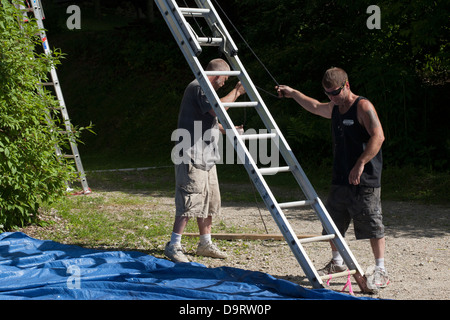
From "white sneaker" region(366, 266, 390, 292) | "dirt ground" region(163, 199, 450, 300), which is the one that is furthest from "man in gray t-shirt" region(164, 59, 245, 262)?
"white sneaker" region(366, 266, 390, 292)

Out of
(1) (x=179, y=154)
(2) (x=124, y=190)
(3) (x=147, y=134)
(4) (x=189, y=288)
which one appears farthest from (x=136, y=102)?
(4) (x=189, y=288)

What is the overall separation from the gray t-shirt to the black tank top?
4.79 feet

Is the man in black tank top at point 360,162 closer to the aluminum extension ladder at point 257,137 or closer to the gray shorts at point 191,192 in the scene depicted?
the aluminum extension ladder at point 257,137

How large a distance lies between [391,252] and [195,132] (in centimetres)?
274

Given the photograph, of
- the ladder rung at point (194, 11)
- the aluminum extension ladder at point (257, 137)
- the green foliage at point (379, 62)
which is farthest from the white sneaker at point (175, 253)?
the green foliage at point (379, 62)

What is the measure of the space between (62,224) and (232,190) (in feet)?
15.1

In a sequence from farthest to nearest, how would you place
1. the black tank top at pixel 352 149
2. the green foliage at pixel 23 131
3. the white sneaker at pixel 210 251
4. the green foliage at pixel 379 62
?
the green foliage at pixel 379 62 < the green foliage at pixel 23 131 < the white sneaker at pixel 210 251 < the black tank top at pixel 352 149

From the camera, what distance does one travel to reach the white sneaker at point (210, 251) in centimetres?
657

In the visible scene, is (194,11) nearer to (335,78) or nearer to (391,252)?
(335,78)

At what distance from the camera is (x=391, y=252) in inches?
272

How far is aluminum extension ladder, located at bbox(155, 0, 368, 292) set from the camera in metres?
5.30

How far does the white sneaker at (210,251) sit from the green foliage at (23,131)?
7.82 ft

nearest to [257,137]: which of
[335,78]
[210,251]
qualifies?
[335,78]

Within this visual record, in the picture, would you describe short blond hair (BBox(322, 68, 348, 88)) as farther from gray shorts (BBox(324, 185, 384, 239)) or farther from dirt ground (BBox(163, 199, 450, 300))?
dirt ground (BBox(163, 199, 450, 300))
